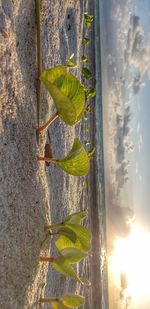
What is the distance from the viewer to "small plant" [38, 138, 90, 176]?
0.99 metres

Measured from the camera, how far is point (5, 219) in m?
0.85

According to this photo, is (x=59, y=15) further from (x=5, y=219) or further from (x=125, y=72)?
(x=125, y=72)

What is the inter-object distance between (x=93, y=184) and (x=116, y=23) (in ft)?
5.31

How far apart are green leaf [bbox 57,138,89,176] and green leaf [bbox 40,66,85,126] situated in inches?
3.3

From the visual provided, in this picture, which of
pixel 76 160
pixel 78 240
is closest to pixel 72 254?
pixel 78 240

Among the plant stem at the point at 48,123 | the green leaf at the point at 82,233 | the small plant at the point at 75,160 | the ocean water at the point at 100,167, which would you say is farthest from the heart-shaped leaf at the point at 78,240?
the ocean water at the point at 100,167

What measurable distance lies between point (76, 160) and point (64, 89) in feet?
0.64

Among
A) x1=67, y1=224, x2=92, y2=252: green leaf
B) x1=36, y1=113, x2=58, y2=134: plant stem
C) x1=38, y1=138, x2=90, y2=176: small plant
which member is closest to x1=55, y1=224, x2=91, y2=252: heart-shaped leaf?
x1=67, y1=224, x2=92, y2=252: green leaf

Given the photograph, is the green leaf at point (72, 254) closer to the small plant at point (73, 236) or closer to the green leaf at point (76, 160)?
the small plant at point (73, 236)

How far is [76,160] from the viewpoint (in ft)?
3.30

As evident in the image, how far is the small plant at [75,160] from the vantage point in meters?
0.99

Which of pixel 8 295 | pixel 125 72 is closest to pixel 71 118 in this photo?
pixel 8 295

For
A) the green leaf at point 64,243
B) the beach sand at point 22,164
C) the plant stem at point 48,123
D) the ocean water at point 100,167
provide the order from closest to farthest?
1. the beach sand at point 22,164
2. the plant stem at point 48,123
3. the green leaf at point 64,243
4. the ocean water at point 100,167

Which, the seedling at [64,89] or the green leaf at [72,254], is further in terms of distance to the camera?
the green leaf at [72,254]
